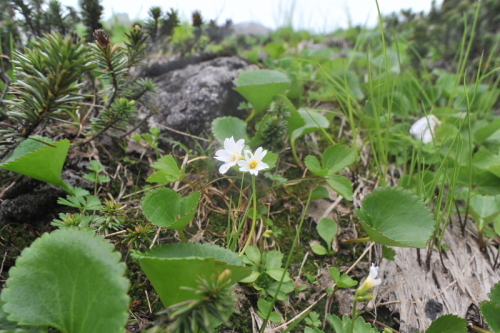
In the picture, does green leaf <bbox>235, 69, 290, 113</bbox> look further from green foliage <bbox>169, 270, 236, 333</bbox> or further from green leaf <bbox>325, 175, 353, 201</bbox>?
green foliage <bbox>169, 270, 236, 333</bbox>

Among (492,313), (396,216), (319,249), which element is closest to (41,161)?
(319,249)

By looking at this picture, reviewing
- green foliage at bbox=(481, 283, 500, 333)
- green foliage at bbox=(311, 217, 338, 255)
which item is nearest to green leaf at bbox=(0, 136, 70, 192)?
green foliage at bbox=(311, 217, 338, 255)

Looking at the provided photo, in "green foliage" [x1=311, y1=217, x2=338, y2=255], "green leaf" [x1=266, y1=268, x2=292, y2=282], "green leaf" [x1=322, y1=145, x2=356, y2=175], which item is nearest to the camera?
"green leaf" [x1=266, y1=268, x2=292, y2=282]

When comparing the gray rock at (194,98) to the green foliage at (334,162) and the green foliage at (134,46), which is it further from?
the green foliage at (334,162)

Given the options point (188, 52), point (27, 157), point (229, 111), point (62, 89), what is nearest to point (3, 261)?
point (27, 157)

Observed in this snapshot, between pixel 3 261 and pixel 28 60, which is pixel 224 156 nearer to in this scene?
pixel 28 60

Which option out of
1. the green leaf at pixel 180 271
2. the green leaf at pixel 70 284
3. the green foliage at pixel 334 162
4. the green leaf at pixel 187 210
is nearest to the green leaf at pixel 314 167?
the green foliage at pixel 334 162
